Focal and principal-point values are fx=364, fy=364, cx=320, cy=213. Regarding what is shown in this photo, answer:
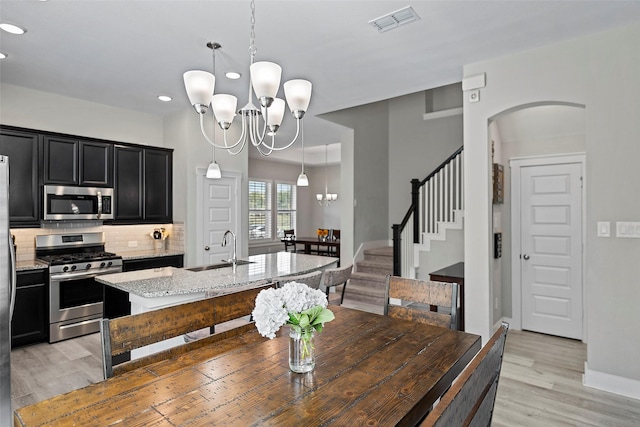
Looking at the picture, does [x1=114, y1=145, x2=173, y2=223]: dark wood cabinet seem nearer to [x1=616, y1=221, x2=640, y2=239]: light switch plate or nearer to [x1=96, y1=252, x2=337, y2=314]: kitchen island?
[x1=96, y1=252, x2=337, y2=314]: kitchen island

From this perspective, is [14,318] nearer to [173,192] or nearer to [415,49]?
[173,192]

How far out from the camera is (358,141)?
21.5 ft

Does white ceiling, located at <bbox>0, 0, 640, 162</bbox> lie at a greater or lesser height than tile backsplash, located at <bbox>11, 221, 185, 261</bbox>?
greater

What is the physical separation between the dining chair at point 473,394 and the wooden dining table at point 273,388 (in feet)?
0.59

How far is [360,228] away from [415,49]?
3733 millimetres

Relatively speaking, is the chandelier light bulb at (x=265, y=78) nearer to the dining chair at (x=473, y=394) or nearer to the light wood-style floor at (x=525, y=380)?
the dining chair at (x=473, y=394)

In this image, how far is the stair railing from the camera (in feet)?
16.1

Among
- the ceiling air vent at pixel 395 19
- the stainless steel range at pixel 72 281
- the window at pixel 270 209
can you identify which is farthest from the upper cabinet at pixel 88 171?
the window at pixel 270 209

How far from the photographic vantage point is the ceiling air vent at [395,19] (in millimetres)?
2645

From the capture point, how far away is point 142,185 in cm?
507

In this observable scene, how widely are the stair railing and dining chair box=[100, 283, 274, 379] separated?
3.62m

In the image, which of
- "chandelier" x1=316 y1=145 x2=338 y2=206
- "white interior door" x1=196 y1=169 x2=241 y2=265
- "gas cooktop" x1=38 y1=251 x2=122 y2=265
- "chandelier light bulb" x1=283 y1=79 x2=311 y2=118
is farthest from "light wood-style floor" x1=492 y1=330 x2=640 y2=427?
"chandelier" x1=316 y1=145 x2=338 y2=206

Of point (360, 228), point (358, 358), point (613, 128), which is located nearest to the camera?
point (358, 358)

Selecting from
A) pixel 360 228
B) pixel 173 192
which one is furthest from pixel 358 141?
pixel 173 192
